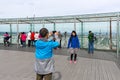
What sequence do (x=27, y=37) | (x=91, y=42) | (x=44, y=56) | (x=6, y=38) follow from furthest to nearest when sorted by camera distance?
(x=6, y=38), (x=27, y=37), (x=91, y=42), (x=44, y=56)

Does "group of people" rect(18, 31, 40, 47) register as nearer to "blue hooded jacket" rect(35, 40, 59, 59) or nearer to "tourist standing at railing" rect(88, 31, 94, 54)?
"tourist standing at railing" rect(88, 31, 94, 54)

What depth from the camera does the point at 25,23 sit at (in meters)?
20.7

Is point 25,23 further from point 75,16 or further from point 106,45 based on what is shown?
point 106,45

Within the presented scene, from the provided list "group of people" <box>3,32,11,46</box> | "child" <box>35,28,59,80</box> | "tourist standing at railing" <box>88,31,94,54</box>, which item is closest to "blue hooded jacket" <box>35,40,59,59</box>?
"child" <box>35,28,59,80</box>

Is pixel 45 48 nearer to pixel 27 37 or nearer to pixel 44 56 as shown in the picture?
pixel 44 56

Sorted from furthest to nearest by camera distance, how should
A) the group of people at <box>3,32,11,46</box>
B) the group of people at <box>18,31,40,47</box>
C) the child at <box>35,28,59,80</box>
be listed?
the group of people at <box>3,32,11,46</box> < the group of people at <box>18,31,40,47</box> < the child at <box>35,28,59,80</box>

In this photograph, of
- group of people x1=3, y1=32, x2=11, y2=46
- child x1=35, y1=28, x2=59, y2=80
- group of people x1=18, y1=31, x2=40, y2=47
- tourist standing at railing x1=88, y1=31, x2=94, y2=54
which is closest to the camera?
child x1=35, y1=28, x2=59, y2=80

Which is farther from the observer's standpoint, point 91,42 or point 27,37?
point 27,37

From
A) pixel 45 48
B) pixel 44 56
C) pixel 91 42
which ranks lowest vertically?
pixel 91 42

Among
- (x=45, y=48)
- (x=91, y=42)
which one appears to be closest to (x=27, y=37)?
(x=91, y=42)

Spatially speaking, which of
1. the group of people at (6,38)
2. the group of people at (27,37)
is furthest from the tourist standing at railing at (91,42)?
the group of people at (6,38)

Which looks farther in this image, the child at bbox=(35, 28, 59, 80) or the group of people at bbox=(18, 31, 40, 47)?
the group of people at bbox=(18, 31, 40, 47)

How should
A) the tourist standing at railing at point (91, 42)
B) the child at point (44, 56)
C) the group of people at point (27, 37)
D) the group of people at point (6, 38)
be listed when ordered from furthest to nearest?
the group of people at point (6, 38) → the group of people at point (27, 37) → the tourist standing at railing at point (91, 42) → the child at point (44, 56)

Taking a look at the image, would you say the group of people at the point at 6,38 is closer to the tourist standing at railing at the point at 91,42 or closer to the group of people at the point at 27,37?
the group of people at the point at 27,37
